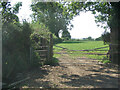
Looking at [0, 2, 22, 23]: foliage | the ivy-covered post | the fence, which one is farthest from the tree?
[0, 2, 22, 23]: foliage

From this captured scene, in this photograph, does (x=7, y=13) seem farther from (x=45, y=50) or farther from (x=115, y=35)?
(x=115, y=35)

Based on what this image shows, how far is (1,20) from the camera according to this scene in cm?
873

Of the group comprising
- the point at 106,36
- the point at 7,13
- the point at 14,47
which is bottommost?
the point at 14,47

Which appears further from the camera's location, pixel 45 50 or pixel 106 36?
pixel 106 36

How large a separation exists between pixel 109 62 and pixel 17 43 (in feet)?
24.4

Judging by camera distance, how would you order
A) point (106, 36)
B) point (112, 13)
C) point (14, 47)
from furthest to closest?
point (106, 36) < point (112, 13) < point (14, 47)

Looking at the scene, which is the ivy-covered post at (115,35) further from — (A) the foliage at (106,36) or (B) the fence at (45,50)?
(B) the fence at (45,50)

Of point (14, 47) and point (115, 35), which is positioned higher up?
point (115, 35)

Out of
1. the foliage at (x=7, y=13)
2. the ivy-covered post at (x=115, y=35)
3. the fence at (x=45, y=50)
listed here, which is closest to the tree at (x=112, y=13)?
the ivy-covered post at (x=115, y=35)

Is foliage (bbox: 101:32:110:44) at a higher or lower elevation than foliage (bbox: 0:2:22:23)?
lower

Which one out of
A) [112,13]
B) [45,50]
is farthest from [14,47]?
[112,13]

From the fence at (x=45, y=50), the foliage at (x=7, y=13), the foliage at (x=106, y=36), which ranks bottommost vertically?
the fence at (x=45, y=50)

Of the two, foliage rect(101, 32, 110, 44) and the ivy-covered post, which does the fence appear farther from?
the ivy-covered post

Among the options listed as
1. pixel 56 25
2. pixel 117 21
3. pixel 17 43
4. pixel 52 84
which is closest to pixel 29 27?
pixel 17 43
